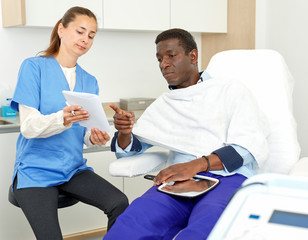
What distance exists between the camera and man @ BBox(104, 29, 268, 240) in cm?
141

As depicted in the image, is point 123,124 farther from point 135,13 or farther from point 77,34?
point 135,13

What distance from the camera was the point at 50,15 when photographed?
2.55 meters

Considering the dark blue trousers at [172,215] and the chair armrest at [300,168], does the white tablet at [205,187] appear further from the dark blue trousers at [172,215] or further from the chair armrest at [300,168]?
the chair armrest at [300,168]

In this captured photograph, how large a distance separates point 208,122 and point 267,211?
0.93 m

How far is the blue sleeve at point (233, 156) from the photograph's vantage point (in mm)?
1556

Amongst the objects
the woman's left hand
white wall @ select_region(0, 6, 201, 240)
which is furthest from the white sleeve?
white wall @ select_region(0, 6, 201, 240)

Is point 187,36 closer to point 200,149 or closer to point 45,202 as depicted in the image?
point 200,149

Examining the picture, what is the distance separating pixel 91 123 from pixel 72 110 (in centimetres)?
11

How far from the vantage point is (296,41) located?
2701mm

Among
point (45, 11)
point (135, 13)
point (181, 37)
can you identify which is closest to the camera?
point (181, 37)

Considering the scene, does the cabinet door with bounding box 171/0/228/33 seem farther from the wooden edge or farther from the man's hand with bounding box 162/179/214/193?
the man's hand with bounding box 162/179/214/193

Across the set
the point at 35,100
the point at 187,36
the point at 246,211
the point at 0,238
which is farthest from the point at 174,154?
the point at 0,238

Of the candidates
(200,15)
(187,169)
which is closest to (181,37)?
(187,169)

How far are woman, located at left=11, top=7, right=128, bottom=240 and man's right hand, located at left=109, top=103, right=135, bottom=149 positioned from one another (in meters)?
0.13
